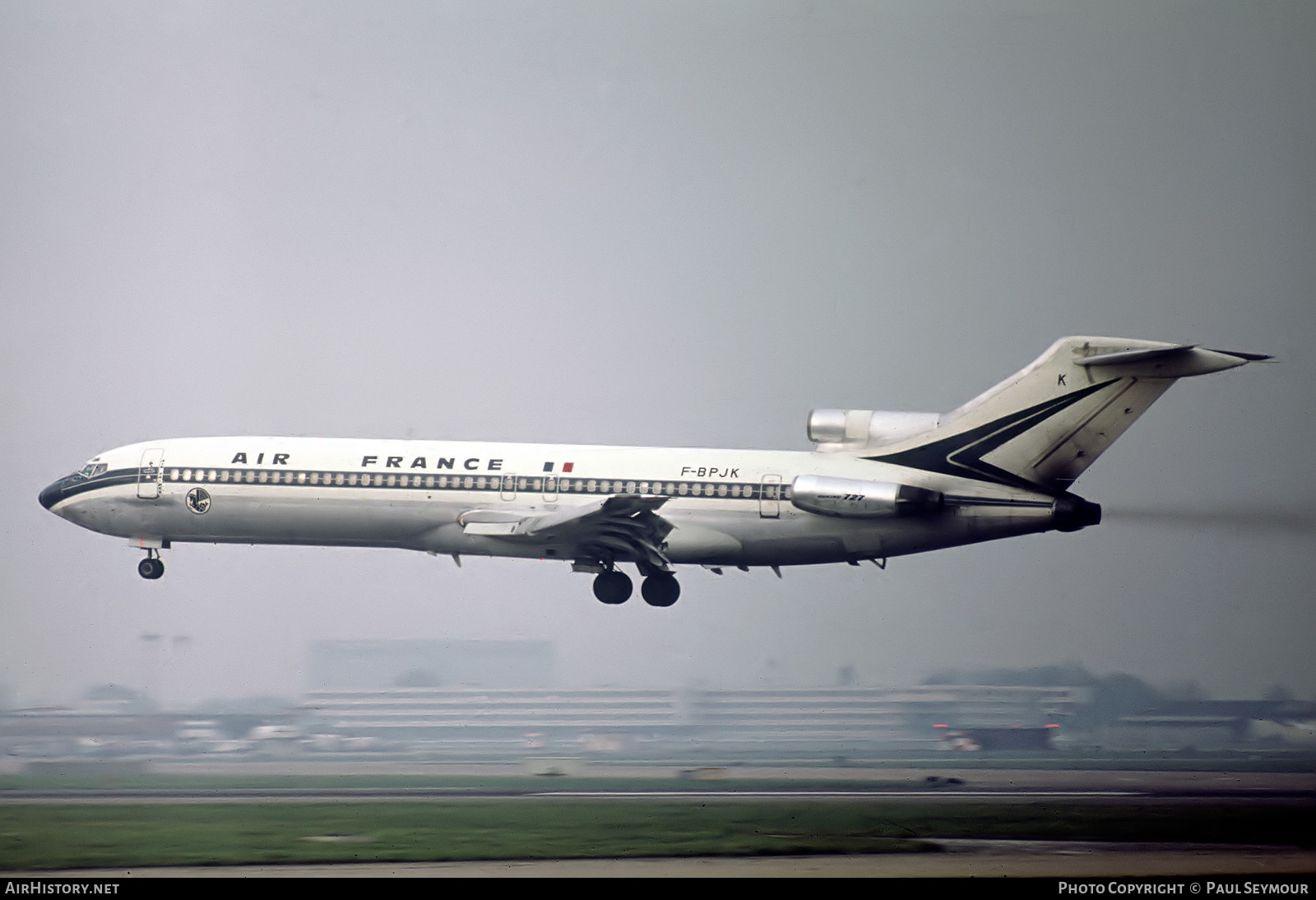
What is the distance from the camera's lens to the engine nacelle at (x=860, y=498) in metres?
29.8

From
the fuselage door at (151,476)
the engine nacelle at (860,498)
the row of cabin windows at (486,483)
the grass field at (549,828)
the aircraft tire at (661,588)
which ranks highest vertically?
the fuselage door at (151,476)

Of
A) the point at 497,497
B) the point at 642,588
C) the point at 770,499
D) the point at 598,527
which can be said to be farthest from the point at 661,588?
the point at 497,497

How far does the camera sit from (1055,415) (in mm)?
29781

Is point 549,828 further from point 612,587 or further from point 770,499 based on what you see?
point 770,499

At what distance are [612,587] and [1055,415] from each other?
9.74 metres

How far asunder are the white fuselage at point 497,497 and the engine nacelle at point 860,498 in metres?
0.32

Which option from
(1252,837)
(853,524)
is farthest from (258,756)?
(1252,837)

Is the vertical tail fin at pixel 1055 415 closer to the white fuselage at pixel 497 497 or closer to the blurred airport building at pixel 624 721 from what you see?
the white fuselage at pixel 497 497

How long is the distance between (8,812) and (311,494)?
29.5 feet

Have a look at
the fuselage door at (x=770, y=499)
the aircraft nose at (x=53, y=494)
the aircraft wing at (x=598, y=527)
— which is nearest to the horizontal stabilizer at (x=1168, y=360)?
the fuselage door at (x=770, y=499)
